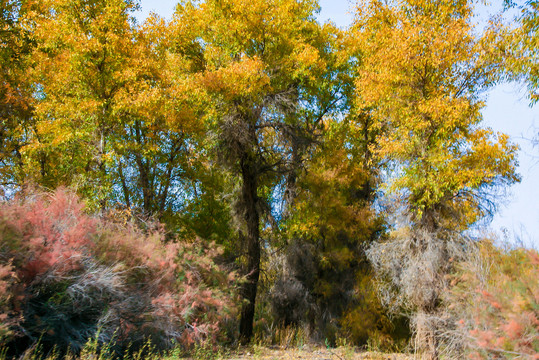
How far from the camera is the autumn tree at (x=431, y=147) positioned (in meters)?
13.9

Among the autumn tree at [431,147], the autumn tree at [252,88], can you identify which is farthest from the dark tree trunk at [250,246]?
the autumn tree at [431,147]

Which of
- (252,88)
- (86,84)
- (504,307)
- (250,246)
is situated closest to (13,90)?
(86,84)

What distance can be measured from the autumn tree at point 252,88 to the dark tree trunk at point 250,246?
0.11 feet

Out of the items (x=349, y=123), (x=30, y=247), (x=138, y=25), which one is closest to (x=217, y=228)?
(x=349, y=123)

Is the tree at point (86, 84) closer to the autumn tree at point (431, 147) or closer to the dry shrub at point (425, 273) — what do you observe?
the autumn tree at point (431, 147)

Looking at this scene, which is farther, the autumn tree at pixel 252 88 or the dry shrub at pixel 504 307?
the autumn tree at pixel 252 88

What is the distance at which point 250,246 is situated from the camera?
16.5 m

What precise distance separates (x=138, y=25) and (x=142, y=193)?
A: 684 centimetres

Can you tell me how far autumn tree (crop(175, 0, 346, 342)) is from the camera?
50.4 feet

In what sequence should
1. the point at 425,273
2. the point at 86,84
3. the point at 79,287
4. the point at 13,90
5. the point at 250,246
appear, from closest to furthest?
the point at 79,287, the point at 425,273, the point at 250,246, the point at 86,84, the point at 13,90

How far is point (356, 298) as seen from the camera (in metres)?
19.7

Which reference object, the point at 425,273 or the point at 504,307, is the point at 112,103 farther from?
the point at 504,307

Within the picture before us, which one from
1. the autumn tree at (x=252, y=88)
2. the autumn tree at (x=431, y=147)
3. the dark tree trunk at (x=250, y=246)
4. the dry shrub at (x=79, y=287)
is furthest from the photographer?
the dark tree trunk at (x=250, y=246)

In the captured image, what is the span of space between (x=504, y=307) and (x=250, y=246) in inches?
379
